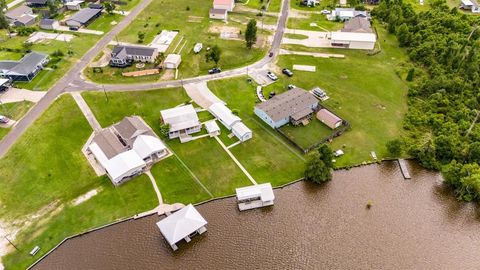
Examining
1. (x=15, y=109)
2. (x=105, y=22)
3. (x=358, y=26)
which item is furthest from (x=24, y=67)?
(x=358, y=26)

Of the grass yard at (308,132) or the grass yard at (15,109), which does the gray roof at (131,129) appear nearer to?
the grass yard at (15,109)

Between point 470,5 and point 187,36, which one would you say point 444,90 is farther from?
point 187,36

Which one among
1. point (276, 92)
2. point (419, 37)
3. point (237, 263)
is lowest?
point (237, 263)

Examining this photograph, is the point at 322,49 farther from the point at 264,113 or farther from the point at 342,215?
the point at 342,215

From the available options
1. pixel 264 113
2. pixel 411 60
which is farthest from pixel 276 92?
pixel 411 60

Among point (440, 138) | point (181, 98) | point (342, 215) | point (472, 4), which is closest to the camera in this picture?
point (342, 215)

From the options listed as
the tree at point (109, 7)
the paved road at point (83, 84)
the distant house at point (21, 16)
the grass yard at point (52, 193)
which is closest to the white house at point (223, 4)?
the paved road at point (83, 84)

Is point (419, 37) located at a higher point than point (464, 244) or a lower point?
higher
